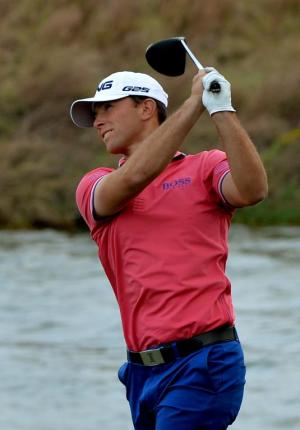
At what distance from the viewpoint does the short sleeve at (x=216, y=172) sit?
4660mm

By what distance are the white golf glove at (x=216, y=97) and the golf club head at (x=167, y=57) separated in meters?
0.46

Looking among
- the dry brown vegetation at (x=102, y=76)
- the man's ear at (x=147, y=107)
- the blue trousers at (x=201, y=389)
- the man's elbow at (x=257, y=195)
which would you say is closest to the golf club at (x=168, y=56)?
the man's ear at (x=147, y=107)

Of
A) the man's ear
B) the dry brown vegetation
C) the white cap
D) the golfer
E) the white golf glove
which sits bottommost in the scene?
the dry brown vegetation

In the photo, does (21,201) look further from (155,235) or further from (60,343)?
(155,235)

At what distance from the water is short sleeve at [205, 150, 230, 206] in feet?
16.7

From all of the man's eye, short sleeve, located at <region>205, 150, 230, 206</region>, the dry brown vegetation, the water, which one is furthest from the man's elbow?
the dry brown vegetation

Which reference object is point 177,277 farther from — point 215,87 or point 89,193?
point 215,87

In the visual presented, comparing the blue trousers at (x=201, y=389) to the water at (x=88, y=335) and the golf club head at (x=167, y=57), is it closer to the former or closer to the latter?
the golf club head at (x=167, y=57)

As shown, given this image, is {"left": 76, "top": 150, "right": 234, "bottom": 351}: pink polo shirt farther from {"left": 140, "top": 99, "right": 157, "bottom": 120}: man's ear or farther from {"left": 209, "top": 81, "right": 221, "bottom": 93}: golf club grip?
{"left": 209, "top": 81, "right": 221, "bottom": 93}: golf club grip

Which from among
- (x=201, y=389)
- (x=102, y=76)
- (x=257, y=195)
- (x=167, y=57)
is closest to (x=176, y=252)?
(x=257, y=195)

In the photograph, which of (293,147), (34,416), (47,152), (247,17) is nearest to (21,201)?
(47,152)

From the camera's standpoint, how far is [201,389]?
471 centimetres

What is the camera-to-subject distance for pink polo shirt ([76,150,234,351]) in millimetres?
4699

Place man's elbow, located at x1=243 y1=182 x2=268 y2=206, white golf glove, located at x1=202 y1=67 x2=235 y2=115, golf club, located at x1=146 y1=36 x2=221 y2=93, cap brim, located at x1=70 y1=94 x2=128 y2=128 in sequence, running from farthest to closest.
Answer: cap brim, located at x1=70 y1=94 x2=128 y2=128
golf club, located at x1=146 y1=36 x2=221 y2=93
man's elbow, located at x1=243 y1=182 x2=268 y2=206
white golf glove, located at x1=202 y1=67 x2=235 y2=115
